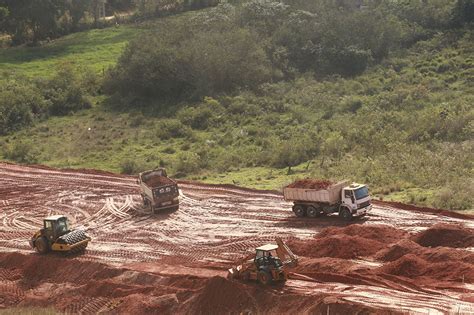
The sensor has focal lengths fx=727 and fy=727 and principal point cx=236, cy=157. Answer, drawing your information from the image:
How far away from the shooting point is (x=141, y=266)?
31.3 m

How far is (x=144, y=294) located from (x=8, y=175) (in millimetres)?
26041

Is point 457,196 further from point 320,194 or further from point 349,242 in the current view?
point 349,242

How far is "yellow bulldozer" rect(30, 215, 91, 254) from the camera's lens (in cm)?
3267

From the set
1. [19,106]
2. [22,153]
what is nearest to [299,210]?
[22,153]

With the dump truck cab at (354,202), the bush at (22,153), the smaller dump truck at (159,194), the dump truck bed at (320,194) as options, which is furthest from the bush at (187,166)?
the dump truck cab at (354,202)

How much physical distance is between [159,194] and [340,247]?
12421mm

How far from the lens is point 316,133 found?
172ft

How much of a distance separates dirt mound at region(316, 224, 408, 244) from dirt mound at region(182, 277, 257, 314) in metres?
7.78

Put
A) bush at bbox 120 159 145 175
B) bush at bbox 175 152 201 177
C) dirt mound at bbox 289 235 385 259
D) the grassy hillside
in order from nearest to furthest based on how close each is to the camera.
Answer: dirt mound at bbox 289 235 385 259
the grassy hillside
bush at bbox 175 152 201 177
bush at bbox 120 159 145 175

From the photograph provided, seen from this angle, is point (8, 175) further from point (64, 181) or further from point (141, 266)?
point (141, 266)

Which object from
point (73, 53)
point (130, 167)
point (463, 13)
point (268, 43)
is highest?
point (463, 13)

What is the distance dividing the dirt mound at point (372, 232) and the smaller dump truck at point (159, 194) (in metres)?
9.75

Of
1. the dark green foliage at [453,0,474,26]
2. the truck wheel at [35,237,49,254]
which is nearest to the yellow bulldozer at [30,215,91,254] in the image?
the truck wheel at [35,237,49,254]

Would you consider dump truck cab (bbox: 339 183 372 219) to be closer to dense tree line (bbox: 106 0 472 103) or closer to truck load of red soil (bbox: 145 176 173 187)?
truck load of red soil (bbox: 145 176 173 187)
